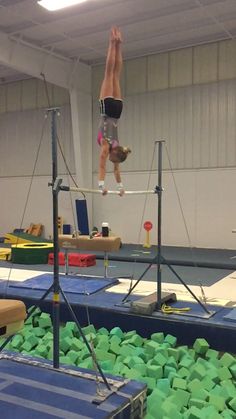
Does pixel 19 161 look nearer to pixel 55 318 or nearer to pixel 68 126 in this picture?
pixel 68 126

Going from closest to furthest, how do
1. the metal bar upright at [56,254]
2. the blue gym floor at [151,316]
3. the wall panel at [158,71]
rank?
the metal bar upright at [56,254] < the blue gym floor at [151,316] < the wall panel at [158,71]

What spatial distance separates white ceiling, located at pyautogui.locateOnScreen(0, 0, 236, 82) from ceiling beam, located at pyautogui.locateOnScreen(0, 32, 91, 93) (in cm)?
13

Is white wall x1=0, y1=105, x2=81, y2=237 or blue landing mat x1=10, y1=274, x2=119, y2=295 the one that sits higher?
white wall x1=0, y1=105, x2=81, y2=237

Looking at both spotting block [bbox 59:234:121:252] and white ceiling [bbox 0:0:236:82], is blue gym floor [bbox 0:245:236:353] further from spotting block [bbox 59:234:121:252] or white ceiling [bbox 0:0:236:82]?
white ceiling [bbox 0:0:236:82]

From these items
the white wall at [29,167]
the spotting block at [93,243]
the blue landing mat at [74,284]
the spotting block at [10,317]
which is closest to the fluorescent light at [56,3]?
the spotting block at [93,243]

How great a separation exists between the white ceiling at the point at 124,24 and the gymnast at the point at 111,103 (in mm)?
4056

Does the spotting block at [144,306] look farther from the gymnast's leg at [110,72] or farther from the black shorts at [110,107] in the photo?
the gymnast's leg at [110,72]

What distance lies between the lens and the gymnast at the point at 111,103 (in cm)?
387

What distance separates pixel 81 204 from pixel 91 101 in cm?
272

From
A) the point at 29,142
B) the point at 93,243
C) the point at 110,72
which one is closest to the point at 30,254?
the point at 93,243

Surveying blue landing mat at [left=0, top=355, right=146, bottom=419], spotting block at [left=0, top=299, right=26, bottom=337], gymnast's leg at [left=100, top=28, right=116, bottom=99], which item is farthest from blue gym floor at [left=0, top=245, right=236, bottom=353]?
gymnast's leg at [left=100, top=28, right=116, bottom=99]

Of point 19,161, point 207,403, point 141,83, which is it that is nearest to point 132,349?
point 207,403

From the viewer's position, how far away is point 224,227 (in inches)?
368

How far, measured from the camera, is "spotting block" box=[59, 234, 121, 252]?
520 centimetres
